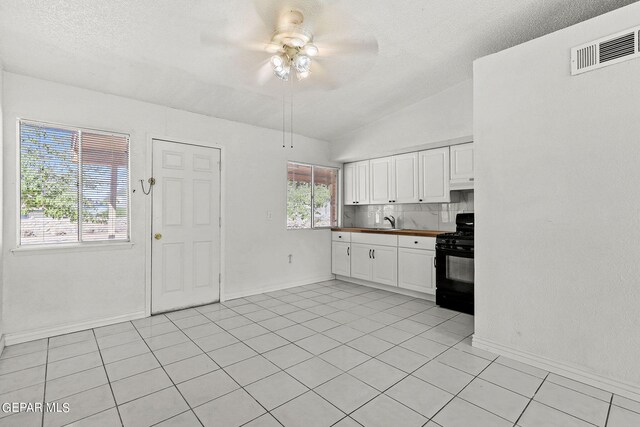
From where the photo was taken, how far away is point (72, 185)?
10.4 feet

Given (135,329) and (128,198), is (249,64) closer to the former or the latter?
(128,198)

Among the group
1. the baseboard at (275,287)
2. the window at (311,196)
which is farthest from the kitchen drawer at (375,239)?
the baseboard at (275,287)

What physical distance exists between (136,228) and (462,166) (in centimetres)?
409

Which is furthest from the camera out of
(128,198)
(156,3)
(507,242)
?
(128,198)

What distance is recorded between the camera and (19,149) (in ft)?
9.53

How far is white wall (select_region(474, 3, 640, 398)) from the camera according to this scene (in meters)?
2.10

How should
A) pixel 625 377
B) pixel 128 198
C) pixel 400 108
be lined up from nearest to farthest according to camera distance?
pixel 625 377
pixel 128 198
pixel 400 108

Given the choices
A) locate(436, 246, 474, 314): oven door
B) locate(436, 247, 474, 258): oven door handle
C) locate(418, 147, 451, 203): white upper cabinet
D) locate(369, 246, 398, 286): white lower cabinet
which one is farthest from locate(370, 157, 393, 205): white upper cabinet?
locate(436, 246, 474, 314): oven door

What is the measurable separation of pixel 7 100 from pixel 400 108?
4353mm

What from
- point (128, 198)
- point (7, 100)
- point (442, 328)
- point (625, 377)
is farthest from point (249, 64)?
point (625, 377)

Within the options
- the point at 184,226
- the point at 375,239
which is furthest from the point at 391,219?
the point at 184,226

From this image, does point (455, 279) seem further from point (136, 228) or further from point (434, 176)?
point (136, 228)

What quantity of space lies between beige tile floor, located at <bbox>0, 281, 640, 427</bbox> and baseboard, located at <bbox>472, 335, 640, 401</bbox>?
0.06m

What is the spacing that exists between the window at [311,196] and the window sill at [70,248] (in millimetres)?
2342
